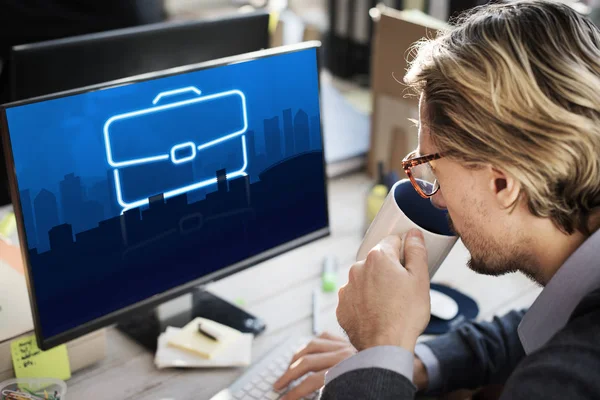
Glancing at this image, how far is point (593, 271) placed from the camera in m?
0.91

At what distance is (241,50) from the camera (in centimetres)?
154

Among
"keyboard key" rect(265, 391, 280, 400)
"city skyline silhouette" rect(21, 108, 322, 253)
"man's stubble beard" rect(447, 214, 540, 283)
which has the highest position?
"city skyline silhouette" rect(21, 108, 322, 253)

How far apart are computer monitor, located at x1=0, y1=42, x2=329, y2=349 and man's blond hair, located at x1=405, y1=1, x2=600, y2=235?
1.20ft

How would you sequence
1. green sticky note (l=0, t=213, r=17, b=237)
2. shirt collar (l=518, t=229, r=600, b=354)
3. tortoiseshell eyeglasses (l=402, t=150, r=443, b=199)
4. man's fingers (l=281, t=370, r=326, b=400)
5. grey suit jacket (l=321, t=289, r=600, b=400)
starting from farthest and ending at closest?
green sticky note (l=0, t=213, r=17, b=237) < man's fingers (l=281, t=370, r=326, b=400) < tortoiseshell eyeglasses (l=402, t=150, r=443, b=199) < shirt collar (l=518, t=229, r=600, b=354) < grey suit jacket (l=321, t=289, r=600, b=400)

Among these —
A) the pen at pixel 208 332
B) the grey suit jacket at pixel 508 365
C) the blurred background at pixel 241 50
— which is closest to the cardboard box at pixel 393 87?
the blurred background at pixel 241 50

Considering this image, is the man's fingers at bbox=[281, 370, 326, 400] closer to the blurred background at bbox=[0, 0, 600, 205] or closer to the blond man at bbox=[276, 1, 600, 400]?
the blond man at bbox=[276, 1, 600, 400]

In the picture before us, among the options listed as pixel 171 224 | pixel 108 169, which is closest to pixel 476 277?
pixel 171 224

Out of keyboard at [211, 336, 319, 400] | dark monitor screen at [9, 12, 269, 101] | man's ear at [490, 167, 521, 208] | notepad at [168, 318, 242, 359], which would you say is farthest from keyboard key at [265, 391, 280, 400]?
dark monitor screen at [9, 12, 269, 101]

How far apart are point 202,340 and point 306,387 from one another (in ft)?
0.75

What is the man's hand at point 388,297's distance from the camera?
993 mm

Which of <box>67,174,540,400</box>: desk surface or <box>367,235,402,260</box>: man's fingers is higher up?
<box>367,235,402,260</box>: man's fingers

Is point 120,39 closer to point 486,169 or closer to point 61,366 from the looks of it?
point 61,366

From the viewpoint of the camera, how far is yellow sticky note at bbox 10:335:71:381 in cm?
112

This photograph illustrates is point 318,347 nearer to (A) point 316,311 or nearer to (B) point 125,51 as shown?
(A) point 316,311
